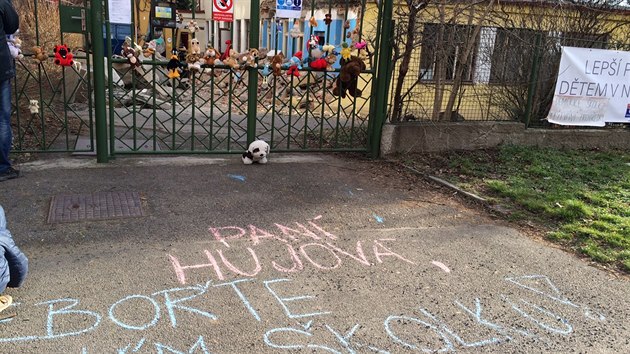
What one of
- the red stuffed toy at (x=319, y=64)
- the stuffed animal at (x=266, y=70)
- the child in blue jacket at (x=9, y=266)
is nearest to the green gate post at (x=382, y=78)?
the red stuffed toy at (x=319, y=64)

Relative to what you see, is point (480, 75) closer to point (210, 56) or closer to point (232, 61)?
point (232, 61)

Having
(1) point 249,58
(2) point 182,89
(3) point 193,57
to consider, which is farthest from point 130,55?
(1) point 249,58

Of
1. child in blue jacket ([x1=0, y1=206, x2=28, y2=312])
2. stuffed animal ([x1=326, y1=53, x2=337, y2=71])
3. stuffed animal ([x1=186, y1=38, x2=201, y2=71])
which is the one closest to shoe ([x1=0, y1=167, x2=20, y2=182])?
stuffed animal ([x1=186, y1=38, x2=201, y2=71])

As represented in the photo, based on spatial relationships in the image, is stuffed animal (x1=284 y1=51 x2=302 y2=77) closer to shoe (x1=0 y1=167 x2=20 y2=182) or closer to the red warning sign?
the red warning sign

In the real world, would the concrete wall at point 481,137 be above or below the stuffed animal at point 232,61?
below

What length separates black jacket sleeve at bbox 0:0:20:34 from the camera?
16.3ft

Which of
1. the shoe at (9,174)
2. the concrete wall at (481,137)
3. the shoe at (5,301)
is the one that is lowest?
the shoe at (5,301)

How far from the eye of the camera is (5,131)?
210 inches

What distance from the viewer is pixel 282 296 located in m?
3.41

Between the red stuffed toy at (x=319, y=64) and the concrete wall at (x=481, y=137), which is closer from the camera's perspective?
the red stuffed toy at (x=319, y=64)

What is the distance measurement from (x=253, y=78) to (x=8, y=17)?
269cm

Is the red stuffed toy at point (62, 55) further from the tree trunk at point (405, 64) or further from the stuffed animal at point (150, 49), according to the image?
the tree trunk at point (405, 64)

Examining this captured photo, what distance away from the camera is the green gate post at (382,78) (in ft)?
21.7

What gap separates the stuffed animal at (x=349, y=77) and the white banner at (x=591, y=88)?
3.57 meters
